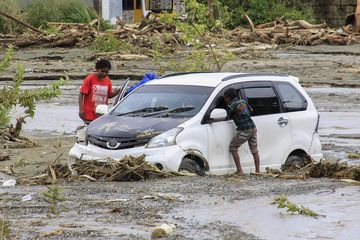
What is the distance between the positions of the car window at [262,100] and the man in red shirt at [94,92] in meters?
2.40

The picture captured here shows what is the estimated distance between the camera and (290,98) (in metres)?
14.3

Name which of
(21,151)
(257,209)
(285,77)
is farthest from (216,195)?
(21,151)

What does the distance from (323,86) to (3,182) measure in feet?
56.8

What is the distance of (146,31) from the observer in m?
44.0

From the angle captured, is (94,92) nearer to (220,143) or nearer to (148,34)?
(220,143)

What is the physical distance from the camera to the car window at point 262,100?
13769 mm

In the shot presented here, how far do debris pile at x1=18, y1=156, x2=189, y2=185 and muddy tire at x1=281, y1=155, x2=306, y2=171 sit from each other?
2.28 meters

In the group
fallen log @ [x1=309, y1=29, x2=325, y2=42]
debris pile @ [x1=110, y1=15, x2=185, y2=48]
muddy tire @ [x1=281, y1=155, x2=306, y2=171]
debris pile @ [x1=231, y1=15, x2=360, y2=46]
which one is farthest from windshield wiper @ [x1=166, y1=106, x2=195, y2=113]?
fallen log @ [x1=309, y1=29, x2=325, y2=42]

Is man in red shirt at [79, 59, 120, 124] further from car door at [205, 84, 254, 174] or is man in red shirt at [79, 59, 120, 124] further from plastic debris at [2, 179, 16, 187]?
plastic debris at [2, 179, 16, 187]

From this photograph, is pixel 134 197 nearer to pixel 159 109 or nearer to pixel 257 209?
pixel 257 209

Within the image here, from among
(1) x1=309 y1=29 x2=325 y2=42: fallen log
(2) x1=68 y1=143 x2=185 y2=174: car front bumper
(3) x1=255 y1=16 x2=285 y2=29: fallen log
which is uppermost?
(2) x1=68 y1=143 x2=185 y2=174: car front bumper

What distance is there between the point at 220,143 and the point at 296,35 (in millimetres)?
32823

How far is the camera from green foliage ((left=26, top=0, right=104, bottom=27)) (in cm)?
4633

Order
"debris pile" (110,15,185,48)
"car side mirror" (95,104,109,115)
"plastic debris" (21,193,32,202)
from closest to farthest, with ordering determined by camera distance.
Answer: "plastic debris" (21,193,32,202) < "car side mirror" (95,104,109,115) < "debris pile" (110,15,185,48)
